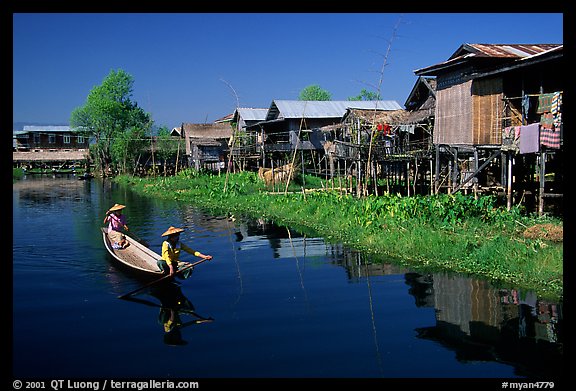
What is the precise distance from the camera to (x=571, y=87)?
5.96 meters

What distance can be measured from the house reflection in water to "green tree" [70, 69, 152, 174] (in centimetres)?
4902

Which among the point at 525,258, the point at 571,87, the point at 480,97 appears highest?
the point at 480,97

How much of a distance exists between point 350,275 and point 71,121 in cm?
5743

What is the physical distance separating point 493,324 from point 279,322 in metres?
3.27

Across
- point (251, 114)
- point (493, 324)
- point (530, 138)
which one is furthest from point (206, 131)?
point (493, 324)

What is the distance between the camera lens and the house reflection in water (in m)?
7.39

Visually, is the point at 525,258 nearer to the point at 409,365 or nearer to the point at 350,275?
the point at 350,275

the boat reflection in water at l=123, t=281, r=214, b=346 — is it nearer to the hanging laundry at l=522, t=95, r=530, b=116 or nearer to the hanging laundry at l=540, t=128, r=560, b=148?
the hanging laundry at l=540, t=128, r=560, b=148

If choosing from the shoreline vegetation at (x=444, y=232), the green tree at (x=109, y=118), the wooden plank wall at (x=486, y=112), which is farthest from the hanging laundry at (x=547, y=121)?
the green tree at (x=109, y=118)

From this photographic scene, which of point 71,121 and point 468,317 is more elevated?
point 71,121

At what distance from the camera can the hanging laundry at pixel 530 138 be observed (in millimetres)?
14758

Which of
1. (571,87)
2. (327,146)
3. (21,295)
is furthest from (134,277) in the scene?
→ (327,146)

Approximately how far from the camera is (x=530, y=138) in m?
14.9

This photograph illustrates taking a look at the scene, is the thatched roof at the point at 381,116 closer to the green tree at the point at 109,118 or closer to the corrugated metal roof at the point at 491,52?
the corrugated metal roof at the point at 491,52
